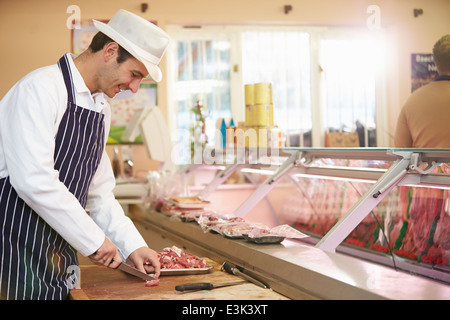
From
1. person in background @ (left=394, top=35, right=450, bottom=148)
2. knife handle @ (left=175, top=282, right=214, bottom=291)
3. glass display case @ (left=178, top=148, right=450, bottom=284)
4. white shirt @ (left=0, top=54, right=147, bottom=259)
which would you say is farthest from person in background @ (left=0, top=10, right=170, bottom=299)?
person in background @ (left=394, top=35, right=450, bottom=148)

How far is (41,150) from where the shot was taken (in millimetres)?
1727

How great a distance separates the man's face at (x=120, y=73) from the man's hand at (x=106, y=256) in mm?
524

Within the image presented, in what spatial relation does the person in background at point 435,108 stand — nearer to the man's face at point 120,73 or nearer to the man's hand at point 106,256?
the man's face at point 120,73

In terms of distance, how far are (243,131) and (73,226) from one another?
6.16 feet

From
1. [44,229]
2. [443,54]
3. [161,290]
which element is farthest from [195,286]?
[443,54]

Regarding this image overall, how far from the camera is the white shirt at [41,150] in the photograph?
172cm

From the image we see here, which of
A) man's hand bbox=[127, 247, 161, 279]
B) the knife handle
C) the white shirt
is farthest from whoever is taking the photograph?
man's hand bbox=[127, 247, 161, 279]

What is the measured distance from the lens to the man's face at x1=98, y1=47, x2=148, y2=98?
6.27 ft

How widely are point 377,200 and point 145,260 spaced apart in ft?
2.99

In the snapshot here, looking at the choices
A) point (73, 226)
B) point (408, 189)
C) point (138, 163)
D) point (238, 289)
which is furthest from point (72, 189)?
point (138, 163)

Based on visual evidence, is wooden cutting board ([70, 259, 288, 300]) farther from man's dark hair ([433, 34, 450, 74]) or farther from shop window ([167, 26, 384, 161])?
shop window ([167, 26, 384, 161])

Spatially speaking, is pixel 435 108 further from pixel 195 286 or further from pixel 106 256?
pixel 106 256

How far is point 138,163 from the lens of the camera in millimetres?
6070

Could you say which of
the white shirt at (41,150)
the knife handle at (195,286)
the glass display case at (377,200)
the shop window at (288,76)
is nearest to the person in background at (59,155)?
the white shirt at (41,150)
